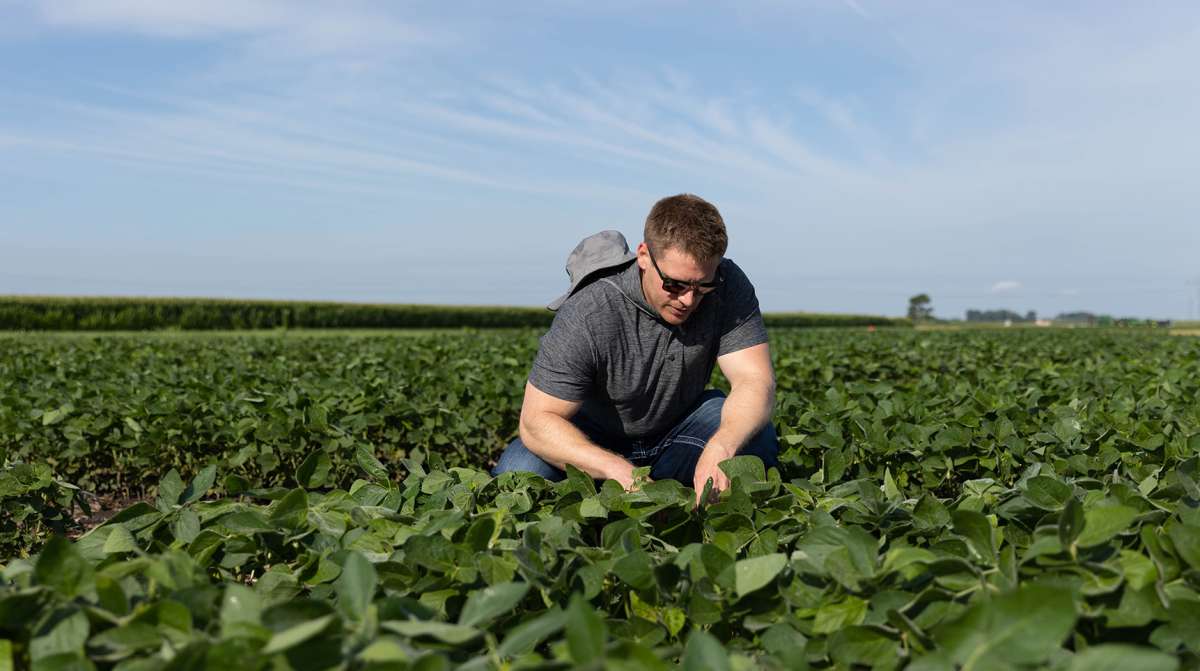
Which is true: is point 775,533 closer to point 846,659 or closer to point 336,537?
point 846,659

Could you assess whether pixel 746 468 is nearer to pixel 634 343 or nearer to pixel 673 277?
pixel 673 277

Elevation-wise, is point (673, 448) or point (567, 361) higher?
point (567, 361)

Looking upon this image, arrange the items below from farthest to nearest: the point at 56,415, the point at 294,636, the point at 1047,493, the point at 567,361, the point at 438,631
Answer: the point at 56,415 → the point at 567,361 → the point at 1047,493 → the point at 438,631 → the point at 294,636

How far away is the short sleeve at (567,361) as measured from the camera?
3641mm

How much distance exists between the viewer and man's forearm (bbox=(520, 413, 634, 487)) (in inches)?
120

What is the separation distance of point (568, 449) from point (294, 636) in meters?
2.22

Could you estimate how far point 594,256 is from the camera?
400cm

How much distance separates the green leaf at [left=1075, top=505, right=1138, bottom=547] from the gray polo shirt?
7.50 feet

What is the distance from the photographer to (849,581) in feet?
4.84

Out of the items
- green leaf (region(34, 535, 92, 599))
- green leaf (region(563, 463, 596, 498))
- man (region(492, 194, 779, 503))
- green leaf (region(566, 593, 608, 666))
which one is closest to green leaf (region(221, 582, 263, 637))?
green leaf (region(34, 535, 92, 599))

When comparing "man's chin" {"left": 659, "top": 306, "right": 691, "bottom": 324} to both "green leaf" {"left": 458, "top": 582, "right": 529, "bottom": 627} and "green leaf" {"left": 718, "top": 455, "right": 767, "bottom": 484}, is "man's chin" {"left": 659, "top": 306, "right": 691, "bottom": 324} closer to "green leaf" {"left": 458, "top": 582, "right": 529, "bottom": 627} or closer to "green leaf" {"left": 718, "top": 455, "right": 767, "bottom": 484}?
"green leaf" {"left": 718, "top": 455, "right": 767, "bottom": 484}

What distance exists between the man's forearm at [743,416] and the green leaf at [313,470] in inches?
57.3

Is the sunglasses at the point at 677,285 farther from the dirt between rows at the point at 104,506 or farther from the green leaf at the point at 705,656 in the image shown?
the dirt between rows at the point at 104,506

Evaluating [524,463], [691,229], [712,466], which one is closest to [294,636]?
[712,466]
